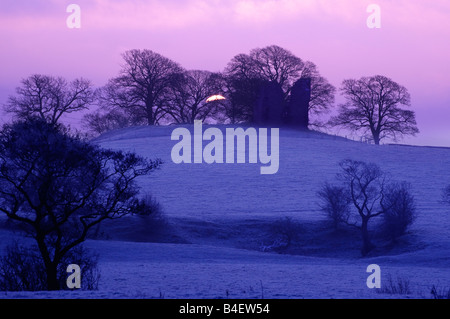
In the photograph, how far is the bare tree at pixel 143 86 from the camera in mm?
80438

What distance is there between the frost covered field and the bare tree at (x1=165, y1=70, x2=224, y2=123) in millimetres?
15233

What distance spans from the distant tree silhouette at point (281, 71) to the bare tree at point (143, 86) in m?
7.32

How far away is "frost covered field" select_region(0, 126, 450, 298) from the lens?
19236mm

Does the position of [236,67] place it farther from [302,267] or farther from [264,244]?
[302,267]

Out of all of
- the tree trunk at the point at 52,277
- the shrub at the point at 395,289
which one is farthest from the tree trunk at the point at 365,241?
the tree trunk at the point at 52,277

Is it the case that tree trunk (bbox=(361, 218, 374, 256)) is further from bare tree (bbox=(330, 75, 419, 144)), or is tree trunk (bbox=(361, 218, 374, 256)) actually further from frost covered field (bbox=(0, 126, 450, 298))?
bare tree (bbox=(330, 75, 419, 144))

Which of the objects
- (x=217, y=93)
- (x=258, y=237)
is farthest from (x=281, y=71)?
(x=258, y=237)

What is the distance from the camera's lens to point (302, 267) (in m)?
26.0

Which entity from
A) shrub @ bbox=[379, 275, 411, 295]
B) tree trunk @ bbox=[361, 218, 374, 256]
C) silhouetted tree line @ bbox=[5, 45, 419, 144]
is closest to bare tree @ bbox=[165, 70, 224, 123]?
silhouetted tree line @ bbox=[5, 45, 419, 144]

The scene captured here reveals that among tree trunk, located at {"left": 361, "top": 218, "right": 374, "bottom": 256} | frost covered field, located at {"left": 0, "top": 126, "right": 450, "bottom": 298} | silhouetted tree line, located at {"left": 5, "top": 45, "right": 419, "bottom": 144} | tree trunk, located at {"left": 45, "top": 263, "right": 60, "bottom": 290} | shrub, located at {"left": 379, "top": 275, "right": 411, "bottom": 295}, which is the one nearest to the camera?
shrub, located at {"left": 379, "top": 275, "right": 411, "bottom": 295}

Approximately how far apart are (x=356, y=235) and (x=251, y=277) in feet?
50.7

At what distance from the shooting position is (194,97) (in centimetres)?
8231

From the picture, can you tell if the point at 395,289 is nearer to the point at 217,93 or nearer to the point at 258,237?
the point at 258,237
